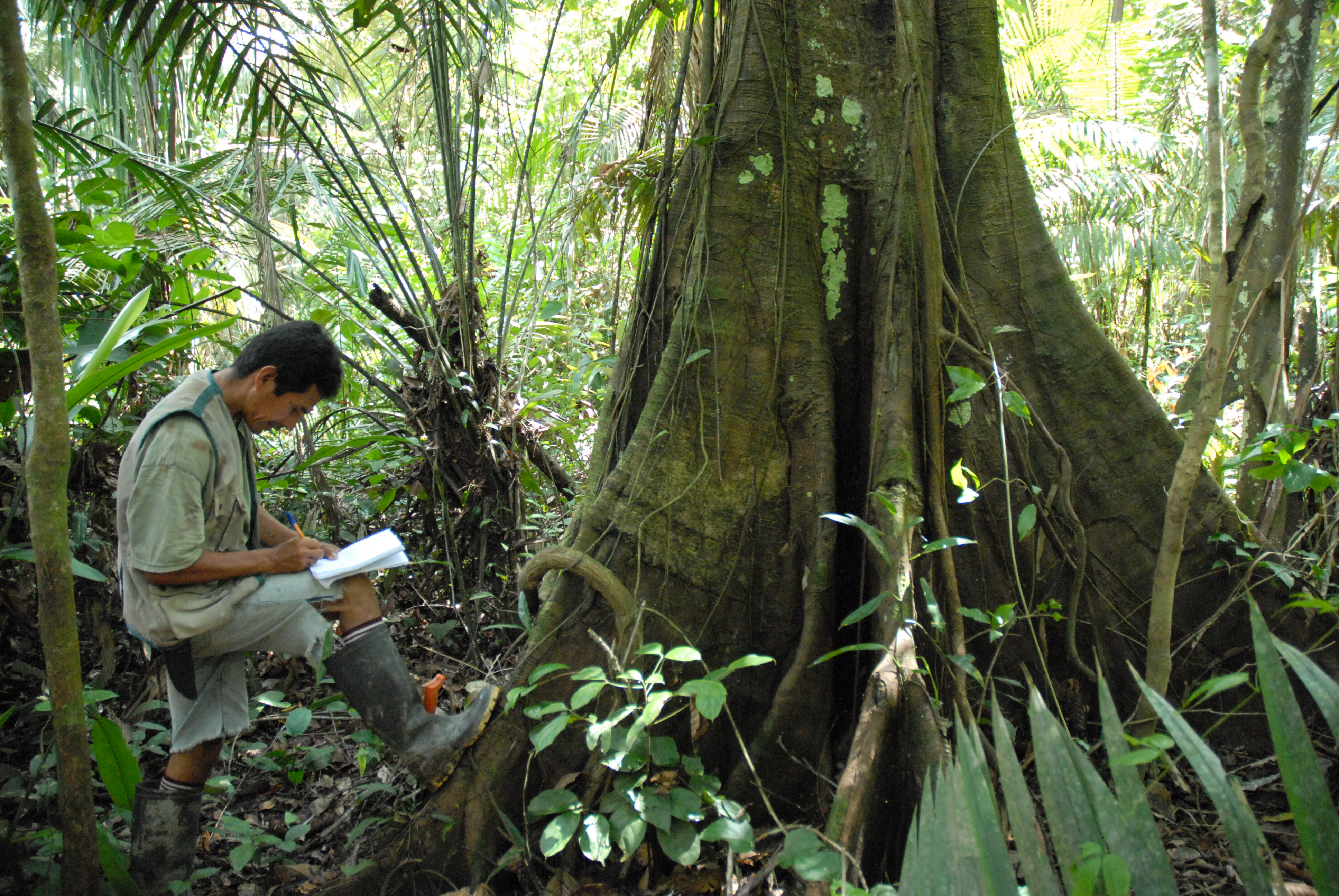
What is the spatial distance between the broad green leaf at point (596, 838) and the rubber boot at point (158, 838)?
1134 millimetres

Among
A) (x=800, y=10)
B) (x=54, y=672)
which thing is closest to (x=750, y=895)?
(x=54, y=672)

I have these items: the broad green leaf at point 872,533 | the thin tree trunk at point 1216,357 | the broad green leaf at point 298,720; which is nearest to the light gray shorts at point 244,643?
the broad green leaf at point 298,720

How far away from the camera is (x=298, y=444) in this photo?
15.2 feet

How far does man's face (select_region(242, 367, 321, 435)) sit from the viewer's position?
2.26 metres

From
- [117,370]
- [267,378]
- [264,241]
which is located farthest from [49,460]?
[264,241]

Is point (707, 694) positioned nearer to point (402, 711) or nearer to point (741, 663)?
point (741, 663)

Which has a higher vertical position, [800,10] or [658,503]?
[800,10]

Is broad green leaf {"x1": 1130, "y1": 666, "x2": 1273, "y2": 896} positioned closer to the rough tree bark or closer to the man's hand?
the man's hand

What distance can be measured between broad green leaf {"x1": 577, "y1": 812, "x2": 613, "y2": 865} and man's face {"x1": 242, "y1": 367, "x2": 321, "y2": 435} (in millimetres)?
1326

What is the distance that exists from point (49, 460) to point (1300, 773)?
224 cm

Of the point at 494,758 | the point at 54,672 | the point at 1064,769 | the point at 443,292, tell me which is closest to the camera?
the point at 1064,769

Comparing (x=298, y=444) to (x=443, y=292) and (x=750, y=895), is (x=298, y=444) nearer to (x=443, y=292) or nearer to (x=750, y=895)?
(x=443, y=292)

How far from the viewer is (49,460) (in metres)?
1.78

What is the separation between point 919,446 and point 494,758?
4.66 ft
